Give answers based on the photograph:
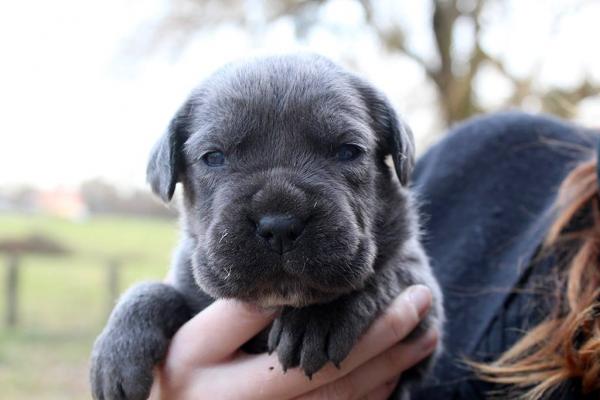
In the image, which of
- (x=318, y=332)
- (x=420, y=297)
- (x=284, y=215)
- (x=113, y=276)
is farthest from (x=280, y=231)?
(x=113, y=276)

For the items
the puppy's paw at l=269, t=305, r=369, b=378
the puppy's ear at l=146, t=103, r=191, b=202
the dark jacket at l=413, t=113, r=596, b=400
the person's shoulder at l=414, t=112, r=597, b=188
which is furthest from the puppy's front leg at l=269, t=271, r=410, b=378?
the person's shoulder at l=414, t=112, r=597, b=188

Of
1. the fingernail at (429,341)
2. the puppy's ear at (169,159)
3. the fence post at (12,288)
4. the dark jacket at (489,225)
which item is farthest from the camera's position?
the fence post at (12,288)

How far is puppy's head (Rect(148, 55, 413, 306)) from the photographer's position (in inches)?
63.6

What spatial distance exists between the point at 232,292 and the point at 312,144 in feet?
1.53

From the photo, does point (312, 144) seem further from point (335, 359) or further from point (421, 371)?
point (421, 371)

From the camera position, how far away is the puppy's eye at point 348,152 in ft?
6.02

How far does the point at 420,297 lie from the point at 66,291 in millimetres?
4150

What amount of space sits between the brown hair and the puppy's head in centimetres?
60

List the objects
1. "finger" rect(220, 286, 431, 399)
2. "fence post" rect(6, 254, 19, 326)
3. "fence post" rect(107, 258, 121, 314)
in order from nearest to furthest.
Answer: "finger" rect(220, 286, 431, 399), "fence post" rect(6, 254, 19, 326), "fence post" rect(107, 258, 121, 314)

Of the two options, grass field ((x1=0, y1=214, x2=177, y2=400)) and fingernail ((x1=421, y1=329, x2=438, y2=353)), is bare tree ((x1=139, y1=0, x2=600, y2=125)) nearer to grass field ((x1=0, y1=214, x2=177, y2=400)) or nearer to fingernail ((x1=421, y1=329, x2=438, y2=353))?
grass field ((x1=0, y1=214, x2=177, y2=400))

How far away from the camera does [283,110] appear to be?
1.78m

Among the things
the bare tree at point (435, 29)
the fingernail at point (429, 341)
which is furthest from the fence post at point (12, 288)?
the fingernail at point (429, 341)

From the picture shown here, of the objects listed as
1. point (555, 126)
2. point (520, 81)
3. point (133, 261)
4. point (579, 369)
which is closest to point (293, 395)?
point (579, 369)

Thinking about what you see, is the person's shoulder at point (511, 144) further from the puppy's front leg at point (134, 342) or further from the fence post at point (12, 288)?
the fence post at point (12, 288)
